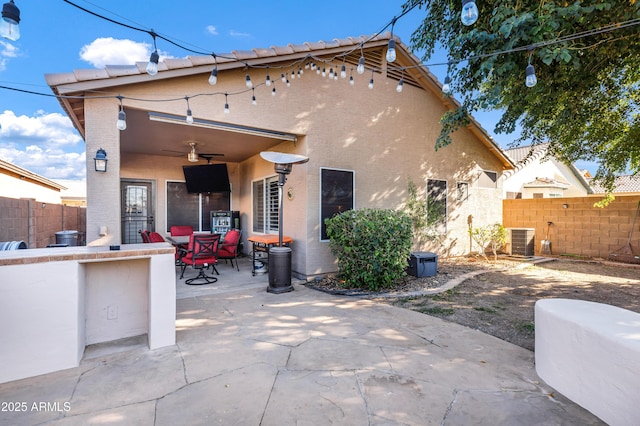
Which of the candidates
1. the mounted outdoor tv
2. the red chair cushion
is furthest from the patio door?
the mounted outdoor tv

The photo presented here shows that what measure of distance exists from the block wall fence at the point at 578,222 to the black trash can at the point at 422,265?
5633 mm

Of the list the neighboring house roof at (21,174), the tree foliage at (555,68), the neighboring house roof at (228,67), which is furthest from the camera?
the neighboring house roof at (21,174)

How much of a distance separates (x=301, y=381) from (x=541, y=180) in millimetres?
15402

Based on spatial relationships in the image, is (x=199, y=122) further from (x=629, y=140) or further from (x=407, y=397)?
(x=629, y=140)

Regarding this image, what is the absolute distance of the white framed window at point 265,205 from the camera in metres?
7.22

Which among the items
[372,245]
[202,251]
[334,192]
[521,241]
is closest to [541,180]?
[521,241]

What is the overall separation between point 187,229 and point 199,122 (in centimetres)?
424

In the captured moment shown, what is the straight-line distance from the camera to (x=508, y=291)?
5301 millimetres

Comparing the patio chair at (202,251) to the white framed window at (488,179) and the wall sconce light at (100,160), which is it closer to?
the wall sconce light at (100,160)

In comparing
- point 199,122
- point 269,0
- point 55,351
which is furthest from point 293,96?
point 55,351

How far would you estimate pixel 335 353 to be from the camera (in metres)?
2.93

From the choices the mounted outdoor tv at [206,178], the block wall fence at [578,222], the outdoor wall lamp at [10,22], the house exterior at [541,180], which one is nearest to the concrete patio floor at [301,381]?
the outdoor wall lamp at [10,22]

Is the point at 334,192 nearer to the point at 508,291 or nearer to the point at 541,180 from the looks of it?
the point at 508,291

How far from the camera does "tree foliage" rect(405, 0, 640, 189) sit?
11.8ft
